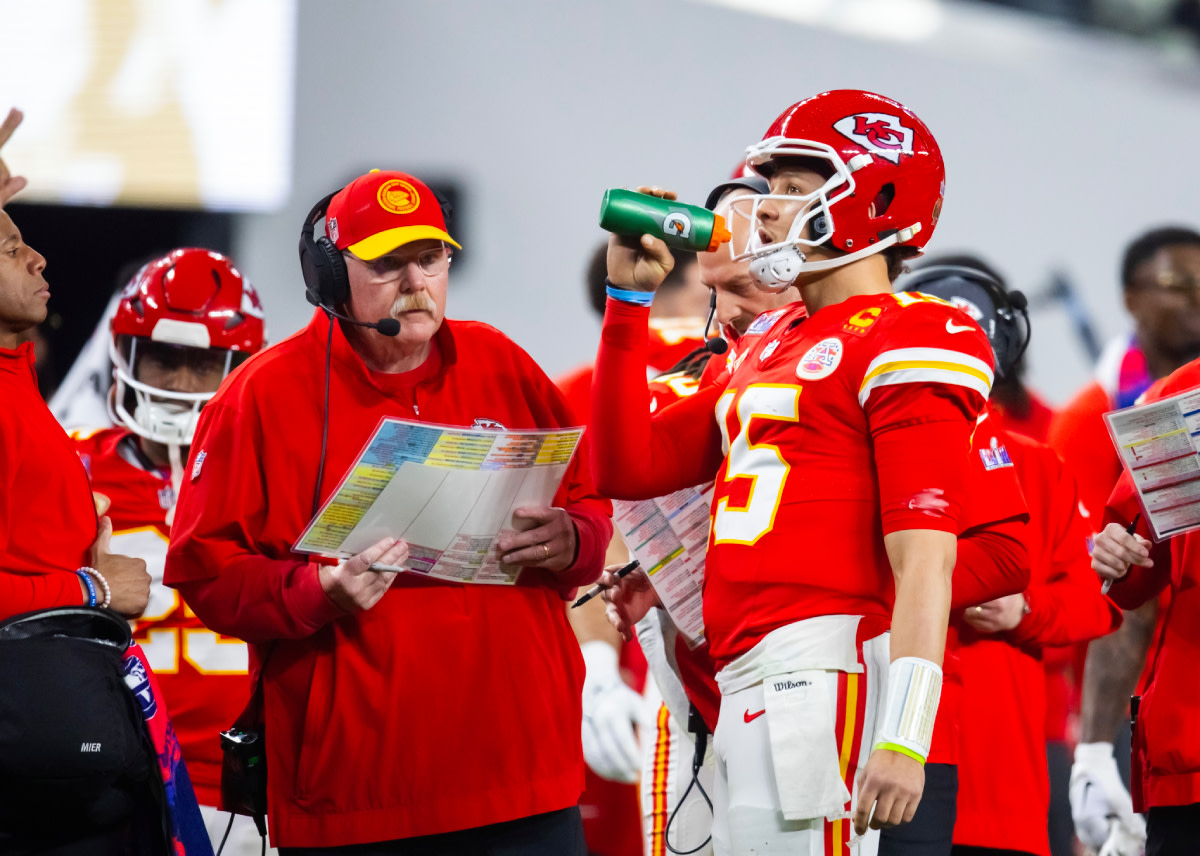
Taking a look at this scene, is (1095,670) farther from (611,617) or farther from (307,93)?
(307,93)

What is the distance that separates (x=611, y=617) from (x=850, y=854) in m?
0.94

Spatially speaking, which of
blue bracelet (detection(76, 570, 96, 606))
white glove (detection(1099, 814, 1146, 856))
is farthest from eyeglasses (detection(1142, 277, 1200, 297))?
blue bracelet (detection(76, 570, 96, 606))

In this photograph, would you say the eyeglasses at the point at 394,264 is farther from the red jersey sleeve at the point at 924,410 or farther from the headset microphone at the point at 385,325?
the red jersey sleeve at the point at 924,410

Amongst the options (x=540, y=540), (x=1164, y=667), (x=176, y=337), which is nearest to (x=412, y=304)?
(x=540, y=540)

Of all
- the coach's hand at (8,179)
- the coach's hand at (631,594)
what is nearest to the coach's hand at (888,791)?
the coach's hand at (631,594)

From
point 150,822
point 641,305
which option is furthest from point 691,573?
point 150,822

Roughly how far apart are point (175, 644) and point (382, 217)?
1227mm

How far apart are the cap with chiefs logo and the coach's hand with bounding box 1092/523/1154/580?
79cm

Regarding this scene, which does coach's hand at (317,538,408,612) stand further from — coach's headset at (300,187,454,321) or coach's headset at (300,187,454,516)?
coach's headset at (300,187,454,321)

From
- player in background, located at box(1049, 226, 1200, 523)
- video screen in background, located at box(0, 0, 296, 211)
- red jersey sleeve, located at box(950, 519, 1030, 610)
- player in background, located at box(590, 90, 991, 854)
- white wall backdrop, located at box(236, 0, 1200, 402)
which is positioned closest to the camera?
player in background, located at box(590, 90, 991, 854)

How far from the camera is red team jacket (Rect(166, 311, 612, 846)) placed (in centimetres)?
221

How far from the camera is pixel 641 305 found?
2.19m

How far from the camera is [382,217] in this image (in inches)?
93.3

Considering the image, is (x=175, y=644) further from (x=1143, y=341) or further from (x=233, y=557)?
(x=1143, y=341)
